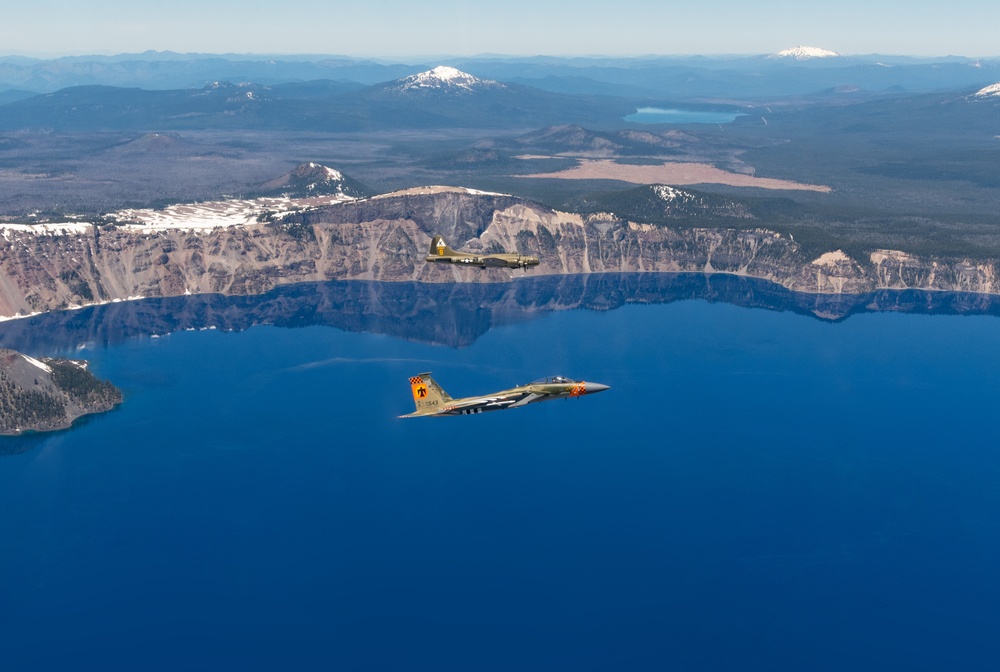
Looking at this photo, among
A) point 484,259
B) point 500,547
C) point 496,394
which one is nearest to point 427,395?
point 496,394

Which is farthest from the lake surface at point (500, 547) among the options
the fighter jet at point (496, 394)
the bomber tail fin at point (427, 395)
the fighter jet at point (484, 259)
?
the fighter jet at point (484, 259)

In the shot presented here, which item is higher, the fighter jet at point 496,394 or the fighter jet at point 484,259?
the fighter jet at point 484,259

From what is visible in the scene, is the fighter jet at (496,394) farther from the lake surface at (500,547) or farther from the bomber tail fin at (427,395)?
the lake surface at (500,547)

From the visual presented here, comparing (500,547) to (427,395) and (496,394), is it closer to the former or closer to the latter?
(427,395)

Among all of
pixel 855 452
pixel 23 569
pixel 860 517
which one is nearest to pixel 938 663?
pixel 860 517

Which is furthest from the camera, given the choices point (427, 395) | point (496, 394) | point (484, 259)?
point (484, 259)

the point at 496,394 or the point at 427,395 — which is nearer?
the point at 496,394

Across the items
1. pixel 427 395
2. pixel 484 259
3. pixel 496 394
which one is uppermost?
pixel 484 259

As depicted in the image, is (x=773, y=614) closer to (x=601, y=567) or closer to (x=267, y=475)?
A: (x=601, y=567)

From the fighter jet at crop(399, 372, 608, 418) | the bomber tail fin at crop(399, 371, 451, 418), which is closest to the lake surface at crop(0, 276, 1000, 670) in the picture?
the bomber tail fin at crop(399, 371, 451, 418)
